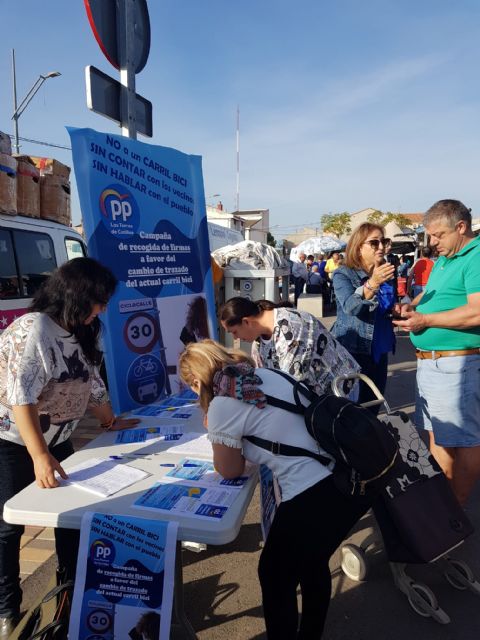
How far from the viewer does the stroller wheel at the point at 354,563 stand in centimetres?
247

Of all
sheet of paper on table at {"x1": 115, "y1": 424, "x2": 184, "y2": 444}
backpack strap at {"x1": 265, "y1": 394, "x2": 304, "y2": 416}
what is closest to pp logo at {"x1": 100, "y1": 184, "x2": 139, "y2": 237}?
sheet of paper on table at {"x1": 115, "y1": 424, "x2": 184, "y2": 444}

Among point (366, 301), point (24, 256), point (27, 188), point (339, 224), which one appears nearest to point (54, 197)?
point (27, 188)

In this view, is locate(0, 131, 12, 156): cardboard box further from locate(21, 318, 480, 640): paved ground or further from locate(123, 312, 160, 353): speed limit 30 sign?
locate(21, 318, 480, 640): paved ground

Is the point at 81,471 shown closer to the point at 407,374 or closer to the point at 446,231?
the point at 446,231

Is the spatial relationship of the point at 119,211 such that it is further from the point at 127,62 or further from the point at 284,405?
the point at 284,405

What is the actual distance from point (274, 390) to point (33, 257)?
4.10 m

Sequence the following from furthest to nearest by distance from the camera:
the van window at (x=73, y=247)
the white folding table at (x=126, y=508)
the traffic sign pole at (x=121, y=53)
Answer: the van window at (x=73, y=247), the traffic sign pole at (x=121, y=53), the white folding table at (x=126, y=508)

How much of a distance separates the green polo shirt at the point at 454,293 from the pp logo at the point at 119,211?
176 centimetres

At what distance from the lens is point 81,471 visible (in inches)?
75.0

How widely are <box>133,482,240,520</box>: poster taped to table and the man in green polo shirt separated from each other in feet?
4.38

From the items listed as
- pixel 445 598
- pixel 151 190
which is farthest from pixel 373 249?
pixel 445 598

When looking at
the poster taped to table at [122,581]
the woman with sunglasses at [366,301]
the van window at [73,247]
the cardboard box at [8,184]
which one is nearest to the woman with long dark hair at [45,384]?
the poster taped to table at [122,581]

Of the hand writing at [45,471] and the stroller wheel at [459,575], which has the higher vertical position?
the hand writing at [45,471]

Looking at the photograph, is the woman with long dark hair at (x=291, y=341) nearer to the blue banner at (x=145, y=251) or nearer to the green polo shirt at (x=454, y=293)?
the green polo shirt at (x=454, y=293)
